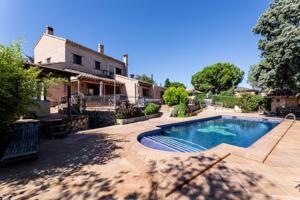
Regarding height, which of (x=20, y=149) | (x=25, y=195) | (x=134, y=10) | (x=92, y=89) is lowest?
(x=25, y=195)

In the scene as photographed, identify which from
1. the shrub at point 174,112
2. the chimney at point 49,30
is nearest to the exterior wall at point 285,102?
the shrub at point 174,112

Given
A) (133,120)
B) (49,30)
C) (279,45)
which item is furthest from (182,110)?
(49,30)

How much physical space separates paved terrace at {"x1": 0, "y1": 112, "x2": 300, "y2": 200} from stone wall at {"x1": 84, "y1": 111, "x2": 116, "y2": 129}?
22.2 feet

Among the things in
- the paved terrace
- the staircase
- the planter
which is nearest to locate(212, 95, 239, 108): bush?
the staircase

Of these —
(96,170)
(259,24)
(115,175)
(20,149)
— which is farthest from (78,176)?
(259,24)

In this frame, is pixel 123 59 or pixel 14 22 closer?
pixel 14 22

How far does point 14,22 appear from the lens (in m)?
12.6

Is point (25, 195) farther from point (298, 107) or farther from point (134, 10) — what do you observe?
point (298, 107)

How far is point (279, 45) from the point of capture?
12711 millimetres

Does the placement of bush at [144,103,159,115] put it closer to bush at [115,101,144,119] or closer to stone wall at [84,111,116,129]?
bush at [115,101,144,119]

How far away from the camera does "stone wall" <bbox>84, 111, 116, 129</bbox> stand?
13023mm

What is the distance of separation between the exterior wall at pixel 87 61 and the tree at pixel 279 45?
61.4ft

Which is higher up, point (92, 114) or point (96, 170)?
point (92, 114)

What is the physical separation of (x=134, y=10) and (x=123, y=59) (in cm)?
1287
